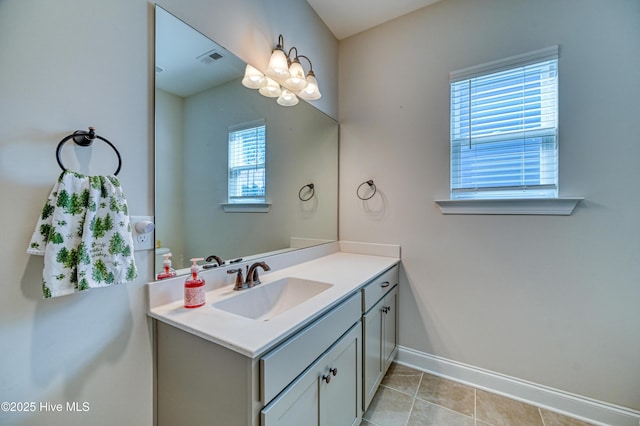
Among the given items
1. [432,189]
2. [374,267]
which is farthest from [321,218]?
[432,189]

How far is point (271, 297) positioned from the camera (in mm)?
1444

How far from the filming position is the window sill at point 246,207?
1.47m

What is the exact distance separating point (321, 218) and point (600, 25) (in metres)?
2.11

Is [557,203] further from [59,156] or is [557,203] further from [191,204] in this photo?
[59,156]

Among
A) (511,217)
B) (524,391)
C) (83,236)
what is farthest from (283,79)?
(524,391)

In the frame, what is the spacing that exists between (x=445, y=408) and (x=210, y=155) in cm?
207

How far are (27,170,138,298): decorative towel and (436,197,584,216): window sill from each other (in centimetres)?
189

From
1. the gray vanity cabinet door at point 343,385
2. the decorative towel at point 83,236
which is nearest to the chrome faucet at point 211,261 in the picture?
the decorative towel at point 83,236

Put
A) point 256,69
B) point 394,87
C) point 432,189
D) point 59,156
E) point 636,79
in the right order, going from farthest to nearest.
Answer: point 394,87 < point 432,189 < point 256,69 < point 636,79 < point 59,156

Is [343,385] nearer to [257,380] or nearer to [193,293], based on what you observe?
[257,380]

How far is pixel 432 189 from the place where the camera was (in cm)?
198

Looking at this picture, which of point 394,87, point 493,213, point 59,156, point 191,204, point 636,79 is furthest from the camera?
point 394,87

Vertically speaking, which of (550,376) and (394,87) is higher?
(394,87)

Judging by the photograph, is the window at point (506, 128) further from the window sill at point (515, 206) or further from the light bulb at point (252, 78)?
the light bulb at point (252, 78)
